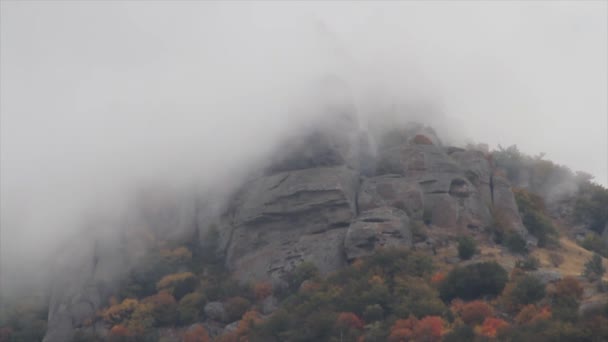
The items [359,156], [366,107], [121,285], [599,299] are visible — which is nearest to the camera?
[599,299]

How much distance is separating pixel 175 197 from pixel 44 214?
1411 cm

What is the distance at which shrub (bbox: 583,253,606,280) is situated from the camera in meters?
78.9

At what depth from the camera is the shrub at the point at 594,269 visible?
3108 inches

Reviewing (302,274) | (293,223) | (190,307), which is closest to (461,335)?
(302,274)

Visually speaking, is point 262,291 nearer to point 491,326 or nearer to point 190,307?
point 190,307

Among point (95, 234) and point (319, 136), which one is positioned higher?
point (319, 136)

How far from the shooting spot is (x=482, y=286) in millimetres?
80188

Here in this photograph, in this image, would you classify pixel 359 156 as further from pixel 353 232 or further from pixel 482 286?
pixel 482 286

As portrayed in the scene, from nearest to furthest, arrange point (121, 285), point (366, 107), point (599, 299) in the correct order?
point (599, 299) < point (121, 285) < point (366, 107)

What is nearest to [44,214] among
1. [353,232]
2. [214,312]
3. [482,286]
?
[214,312]

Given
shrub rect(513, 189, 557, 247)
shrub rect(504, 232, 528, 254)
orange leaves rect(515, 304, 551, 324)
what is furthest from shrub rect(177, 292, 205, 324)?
shrub rect(513, 189, 557, 247)

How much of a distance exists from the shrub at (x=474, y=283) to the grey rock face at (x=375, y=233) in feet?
29.0

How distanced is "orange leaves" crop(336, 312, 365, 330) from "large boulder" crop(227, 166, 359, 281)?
11.3 m

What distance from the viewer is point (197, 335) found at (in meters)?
85.9
